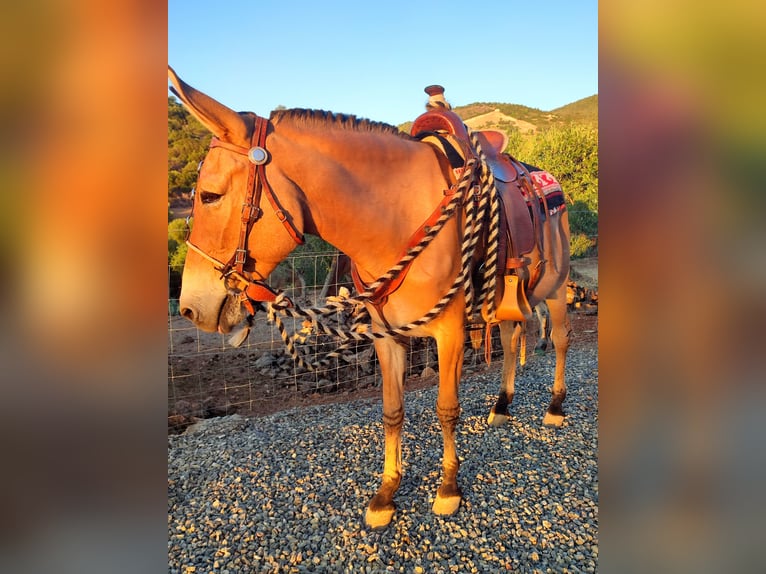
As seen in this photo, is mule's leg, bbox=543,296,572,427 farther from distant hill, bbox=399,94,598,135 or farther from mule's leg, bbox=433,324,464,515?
distant hill, bbox=399,94,598,135

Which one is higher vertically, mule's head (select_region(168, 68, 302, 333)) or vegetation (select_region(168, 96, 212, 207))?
vegetation (select_region(168, 96, 212, 207))

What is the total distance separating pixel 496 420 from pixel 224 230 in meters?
3.54

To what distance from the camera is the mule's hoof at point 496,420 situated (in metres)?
4.45

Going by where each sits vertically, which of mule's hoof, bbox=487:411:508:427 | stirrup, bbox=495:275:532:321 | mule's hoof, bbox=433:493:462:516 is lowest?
mule's hoof, bbox=433:493:462:516

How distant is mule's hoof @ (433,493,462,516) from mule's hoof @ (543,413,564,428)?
1.86 meters

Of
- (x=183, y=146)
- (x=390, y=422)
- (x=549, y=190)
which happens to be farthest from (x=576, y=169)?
(x=390, y=422)

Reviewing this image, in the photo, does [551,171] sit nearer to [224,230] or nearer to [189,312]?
[224,230]

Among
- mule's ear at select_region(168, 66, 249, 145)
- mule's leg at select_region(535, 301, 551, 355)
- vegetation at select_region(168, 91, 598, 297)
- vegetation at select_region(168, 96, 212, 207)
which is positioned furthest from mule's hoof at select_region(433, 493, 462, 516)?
vegetation at select_region(168, 96, 212, 207)

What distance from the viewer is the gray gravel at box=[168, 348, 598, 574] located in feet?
8.41
